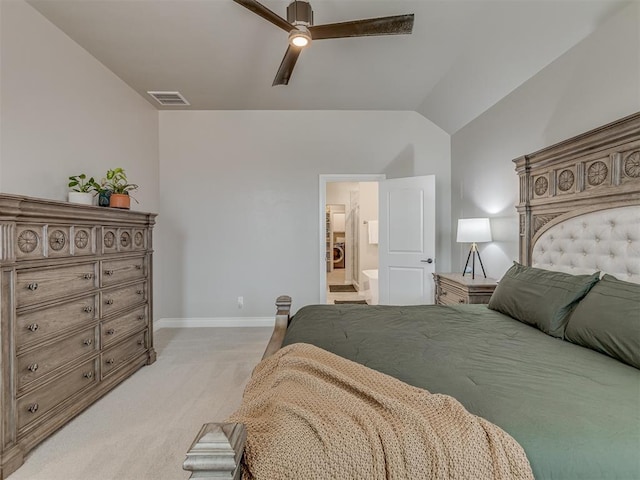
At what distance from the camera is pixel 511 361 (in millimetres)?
1351

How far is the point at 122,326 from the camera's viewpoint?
9.11 feet

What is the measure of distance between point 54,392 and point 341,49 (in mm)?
3424

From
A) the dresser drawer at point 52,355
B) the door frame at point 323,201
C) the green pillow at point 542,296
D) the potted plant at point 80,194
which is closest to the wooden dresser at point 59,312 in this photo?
the dresser drawer at point 52,355

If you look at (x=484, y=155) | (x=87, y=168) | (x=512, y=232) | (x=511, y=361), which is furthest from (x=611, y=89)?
(x=87, y=168)

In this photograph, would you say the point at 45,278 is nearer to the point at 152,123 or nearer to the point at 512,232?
the point at 152,123

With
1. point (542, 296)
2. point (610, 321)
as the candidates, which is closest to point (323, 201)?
point (542, 296)

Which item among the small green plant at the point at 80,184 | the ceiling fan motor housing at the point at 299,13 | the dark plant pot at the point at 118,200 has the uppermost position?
the ceiling fan motor housing at the point at 299,13

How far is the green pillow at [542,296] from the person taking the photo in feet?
5.69

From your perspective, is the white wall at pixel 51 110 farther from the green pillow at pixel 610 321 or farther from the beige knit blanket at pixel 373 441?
the green pillow at pixel 610 321

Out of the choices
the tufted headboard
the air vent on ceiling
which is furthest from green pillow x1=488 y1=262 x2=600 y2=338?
the air vent on ceiling

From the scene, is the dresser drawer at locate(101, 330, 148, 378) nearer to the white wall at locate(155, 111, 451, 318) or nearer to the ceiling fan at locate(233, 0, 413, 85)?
the white wall at locate(155, 111, 451, 318)

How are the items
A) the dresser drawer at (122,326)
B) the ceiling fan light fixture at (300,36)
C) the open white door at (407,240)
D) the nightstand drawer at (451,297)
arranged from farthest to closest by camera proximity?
the open white door at (407,240)
the nightstand drawer at (451,297)
the dresser drawer at (122,326)
the ceiling fan light fixture at (300,36)

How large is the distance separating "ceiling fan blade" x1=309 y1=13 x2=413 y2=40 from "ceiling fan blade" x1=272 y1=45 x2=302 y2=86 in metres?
0.17

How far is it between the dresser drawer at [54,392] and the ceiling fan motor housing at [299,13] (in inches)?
108
